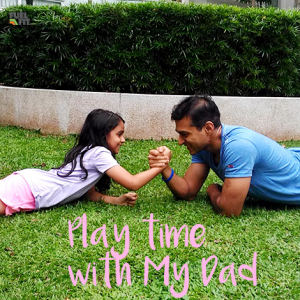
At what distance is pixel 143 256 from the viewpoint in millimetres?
2646

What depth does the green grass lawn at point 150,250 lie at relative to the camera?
231 cm

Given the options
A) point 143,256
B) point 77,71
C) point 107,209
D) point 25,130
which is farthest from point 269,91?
point 143,256

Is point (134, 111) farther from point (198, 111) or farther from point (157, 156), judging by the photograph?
point (198, 111)

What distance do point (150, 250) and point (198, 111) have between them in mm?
1102

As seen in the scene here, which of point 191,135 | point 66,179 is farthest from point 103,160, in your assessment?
point 191,135

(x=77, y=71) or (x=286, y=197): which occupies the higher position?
(x=77, y=71)

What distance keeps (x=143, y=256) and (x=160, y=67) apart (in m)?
4.28

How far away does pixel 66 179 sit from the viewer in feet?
11.4

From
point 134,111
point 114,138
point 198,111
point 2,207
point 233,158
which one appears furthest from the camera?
point 134,111

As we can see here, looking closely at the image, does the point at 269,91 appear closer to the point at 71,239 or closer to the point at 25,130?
the point at 25,130

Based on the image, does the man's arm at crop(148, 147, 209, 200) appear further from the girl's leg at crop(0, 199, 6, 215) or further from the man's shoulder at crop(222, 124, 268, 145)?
the girl's leg at crop(0, 199, 6, 215)

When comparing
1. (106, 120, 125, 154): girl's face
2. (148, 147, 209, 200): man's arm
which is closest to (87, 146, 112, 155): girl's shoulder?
(106, 120, 125, 154): girl's face

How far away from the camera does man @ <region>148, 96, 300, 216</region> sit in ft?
10.2

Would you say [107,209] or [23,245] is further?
[107,209]
